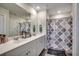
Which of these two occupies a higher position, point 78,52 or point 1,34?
point 1,34

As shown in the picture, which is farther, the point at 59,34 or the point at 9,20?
the point at 59,34

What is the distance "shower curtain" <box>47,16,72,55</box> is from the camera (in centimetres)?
248

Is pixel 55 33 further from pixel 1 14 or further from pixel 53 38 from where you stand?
pixel 1 14

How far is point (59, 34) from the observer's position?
8.87ft

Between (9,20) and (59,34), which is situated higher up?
(9,20)

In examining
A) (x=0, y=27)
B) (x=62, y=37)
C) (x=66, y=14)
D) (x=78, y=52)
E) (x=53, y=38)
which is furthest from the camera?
(x=53, y=38)

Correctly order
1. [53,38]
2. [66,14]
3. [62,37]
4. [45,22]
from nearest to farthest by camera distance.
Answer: [66,14] → [62,37] → [53,38] → [45,22]

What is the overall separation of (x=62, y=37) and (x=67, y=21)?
23.3 inches

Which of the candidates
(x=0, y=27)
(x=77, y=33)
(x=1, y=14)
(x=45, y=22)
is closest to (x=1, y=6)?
(x=1, y=14)

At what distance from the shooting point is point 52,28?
2916 mm

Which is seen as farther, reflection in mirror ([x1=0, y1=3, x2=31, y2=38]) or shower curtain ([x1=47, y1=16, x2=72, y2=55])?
shower curtain ([x1=47, y1=16, x2=72, y2=55])

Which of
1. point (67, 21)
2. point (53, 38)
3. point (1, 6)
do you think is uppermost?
point (1, 6)

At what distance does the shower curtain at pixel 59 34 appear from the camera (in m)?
2.48

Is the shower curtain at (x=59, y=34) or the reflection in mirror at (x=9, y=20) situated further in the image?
the shower curtain at (x=59, y=34)
